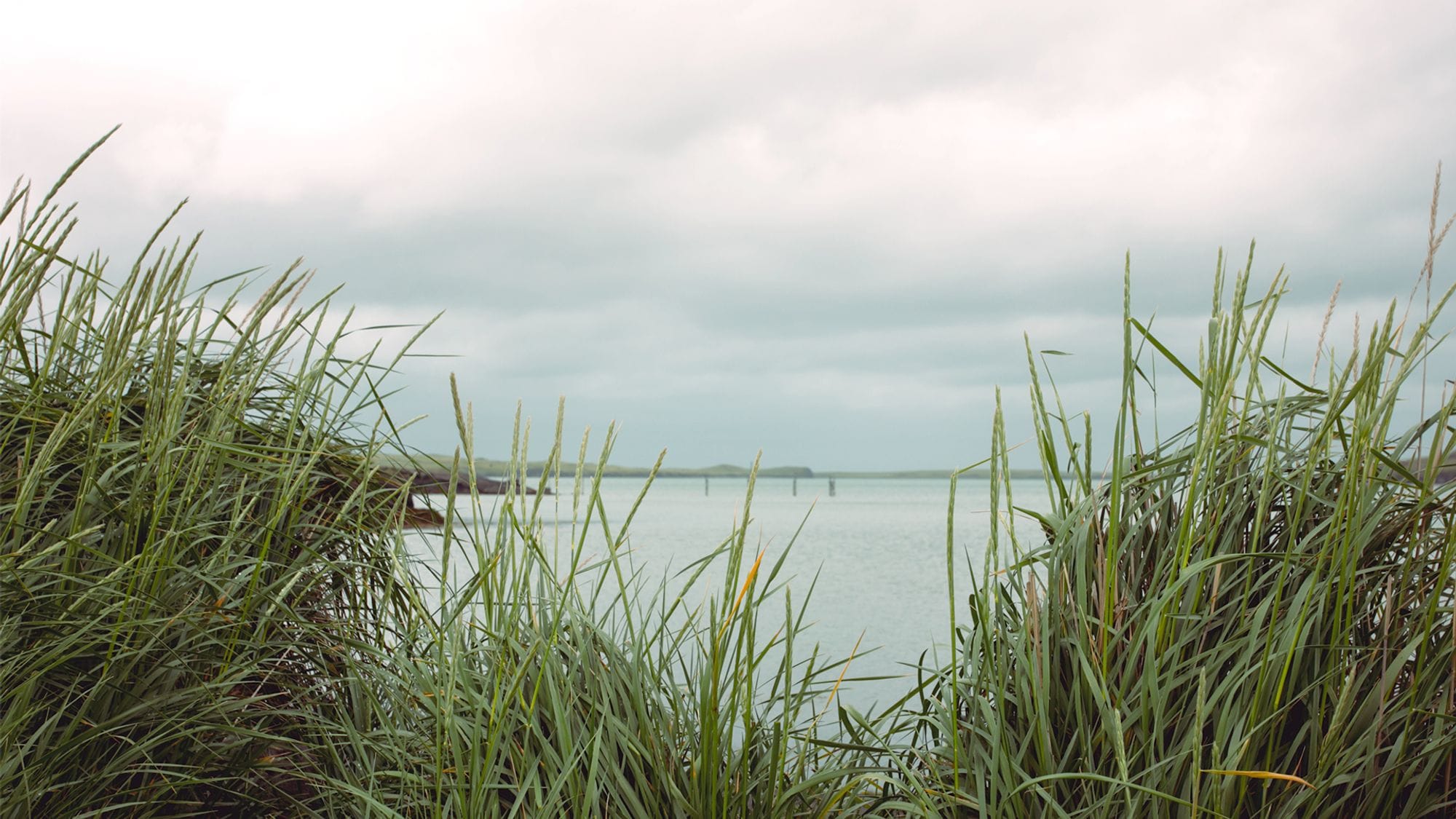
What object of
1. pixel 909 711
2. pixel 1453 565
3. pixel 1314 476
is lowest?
pixel 909 711

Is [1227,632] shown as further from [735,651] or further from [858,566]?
[858,566]

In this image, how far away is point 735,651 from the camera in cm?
187

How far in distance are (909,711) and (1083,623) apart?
0.52 meters

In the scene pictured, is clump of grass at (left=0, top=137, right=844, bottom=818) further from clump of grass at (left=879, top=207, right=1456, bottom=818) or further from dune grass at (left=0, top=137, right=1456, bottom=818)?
clump of grass at (left=879, top=207, right=1456, bottom=818)

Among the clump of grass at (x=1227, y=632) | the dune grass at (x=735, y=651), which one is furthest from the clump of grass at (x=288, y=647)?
the clump of grass at (x=1227, y=632)

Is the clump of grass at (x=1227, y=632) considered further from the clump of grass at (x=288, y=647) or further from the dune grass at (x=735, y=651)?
the clump of grass at (x=288, y=647)

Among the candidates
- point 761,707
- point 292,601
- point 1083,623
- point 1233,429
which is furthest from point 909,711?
point 292,601

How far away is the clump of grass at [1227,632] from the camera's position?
164 centimetres

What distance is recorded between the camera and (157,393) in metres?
2.10

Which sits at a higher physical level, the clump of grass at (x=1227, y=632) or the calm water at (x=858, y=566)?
the clump of grass at (x=1227, y=632)

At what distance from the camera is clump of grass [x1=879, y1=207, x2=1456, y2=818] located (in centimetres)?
164

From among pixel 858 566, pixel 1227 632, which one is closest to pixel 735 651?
pixel 1227 632

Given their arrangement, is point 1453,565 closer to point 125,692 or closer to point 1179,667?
point 1179,667

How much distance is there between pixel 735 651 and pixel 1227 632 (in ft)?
2.87
